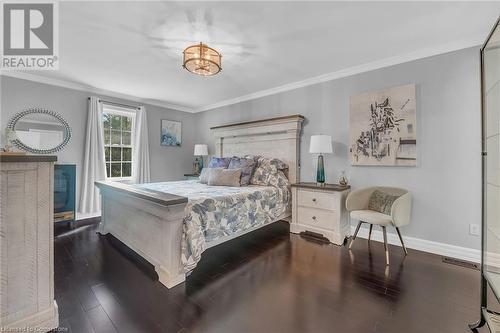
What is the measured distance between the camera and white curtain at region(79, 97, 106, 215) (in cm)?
374

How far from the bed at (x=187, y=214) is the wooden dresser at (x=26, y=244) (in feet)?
2.31

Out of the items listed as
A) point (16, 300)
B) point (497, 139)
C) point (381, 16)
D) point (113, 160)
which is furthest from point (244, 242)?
point (113, 160)

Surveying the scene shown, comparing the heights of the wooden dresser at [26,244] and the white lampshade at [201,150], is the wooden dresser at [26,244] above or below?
below

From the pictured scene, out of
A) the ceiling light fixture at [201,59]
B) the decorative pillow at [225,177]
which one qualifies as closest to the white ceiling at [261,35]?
the ceiling light fixture at [201,59]

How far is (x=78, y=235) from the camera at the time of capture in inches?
118

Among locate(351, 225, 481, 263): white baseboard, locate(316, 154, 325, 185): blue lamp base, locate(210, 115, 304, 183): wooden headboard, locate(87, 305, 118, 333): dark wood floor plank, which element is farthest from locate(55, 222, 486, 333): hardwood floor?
locate(210, 115, 304, 183): wooden headboard

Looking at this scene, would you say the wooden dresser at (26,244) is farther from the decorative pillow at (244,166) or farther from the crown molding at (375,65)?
the crown molding at (375,65)

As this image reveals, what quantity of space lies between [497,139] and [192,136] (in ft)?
16.6

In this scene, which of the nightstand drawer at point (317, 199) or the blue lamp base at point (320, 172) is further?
the blue lamp base at point (320, 172)

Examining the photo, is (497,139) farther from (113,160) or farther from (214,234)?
(113,160)

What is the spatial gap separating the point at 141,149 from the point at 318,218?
11.8 ft

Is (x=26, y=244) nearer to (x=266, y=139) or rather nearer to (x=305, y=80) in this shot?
(x=266, y=139)

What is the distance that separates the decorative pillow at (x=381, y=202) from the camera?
2.64 meters

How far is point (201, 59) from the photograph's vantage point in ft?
7.27
